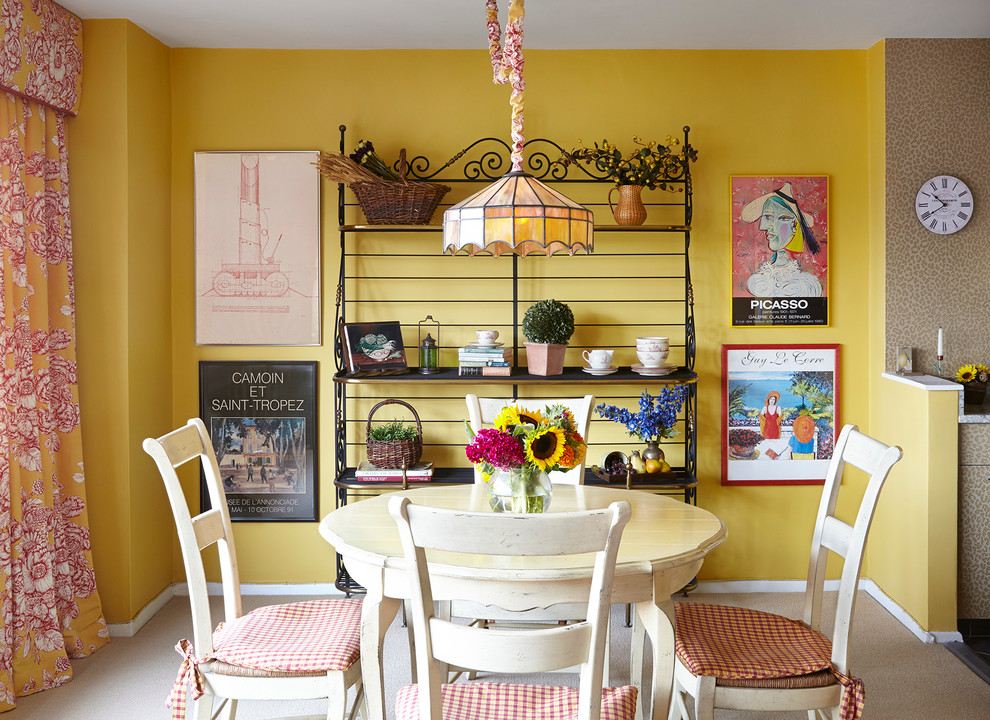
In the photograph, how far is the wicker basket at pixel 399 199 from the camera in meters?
3.43

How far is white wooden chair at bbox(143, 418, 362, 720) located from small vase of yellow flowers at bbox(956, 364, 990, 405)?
2.79 meters

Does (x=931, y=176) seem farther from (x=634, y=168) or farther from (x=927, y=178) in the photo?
(x=634, y=168)

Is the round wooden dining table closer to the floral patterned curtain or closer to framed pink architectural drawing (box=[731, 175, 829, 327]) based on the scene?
the floral patterned curtain

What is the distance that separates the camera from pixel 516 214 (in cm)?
198

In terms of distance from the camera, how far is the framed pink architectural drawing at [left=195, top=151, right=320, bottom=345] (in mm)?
3768

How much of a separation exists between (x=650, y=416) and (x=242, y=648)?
2016 millimetres

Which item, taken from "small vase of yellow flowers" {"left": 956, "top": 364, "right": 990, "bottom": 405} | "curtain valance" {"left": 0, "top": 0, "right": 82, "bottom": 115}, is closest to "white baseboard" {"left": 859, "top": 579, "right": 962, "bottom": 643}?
"small vase of yellow flowers" {"left": 956, "top": 364, "right": 990, "bottom": 405}

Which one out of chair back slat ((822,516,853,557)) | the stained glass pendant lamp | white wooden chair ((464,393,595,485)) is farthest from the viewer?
white wooden chair ((464,393,595,485))

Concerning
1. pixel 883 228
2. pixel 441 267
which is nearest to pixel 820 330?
pixel 883 228

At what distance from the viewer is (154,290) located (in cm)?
361

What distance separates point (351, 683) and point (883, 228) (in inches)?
123

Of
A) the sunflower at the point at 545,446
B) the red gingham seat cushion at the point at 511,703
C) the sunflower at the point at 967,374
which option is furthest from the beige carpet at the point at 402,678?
the sunflower at the point at 545,446

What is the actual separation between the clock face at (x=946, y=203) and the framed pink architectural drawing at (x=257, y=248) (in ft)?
9.60

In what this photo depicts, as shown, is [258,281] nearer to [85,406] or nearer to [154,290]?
[154,290]
